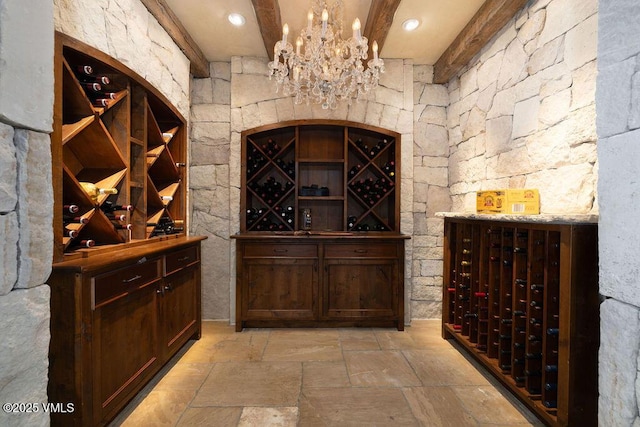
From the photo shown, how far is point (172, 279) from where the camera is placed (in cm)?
245

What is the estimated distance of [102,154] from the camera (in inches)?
81.4

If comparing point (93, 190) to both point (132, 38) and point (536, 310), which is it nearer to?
point (132, 38)

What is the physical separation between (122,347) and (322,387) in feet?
4.09

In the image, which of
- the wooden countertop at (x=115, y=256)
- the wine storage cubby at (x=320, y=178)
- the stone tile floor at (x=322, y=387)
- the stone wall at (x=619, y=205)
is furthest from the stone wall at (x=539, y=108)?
the wooden countertop at (x=115, y=256)

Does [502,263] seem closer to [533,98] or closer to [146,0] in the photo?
[533,98]

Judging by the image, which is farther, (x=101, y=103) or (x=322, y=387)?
(x=322, y=387)

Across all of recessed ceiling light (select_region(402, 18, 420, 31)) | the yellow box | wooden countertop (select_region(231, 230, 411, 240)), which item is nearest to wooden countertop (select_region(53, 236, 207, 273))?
wooden countertop (select_region(231, 230, 411, 240))

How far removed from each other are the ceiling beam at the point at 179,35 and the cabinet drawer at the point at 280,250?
1.89 m

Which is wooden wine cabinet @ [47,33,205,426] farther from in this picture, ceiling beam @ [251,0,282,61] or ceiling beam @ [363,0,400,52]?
ceiling beam @ [363,0,400,52]

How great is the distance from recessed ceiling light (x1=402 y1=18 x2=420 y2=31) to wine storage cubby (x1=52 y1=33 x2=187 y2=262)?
214cm

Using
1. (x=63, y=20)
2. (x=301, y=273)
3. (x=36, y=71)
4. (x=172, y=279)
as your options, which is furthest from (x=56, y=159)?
(x=301, y=273)

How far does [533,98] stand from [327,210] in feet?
7.05

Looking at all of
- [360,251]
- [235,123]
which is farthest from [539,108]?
[235,123]

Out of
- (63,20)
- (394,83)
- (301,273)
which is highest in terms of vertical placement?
(394,83)
